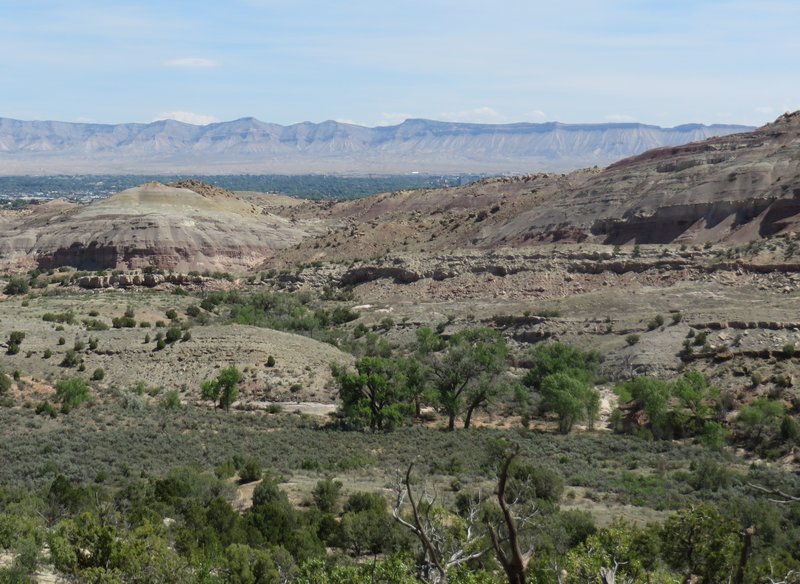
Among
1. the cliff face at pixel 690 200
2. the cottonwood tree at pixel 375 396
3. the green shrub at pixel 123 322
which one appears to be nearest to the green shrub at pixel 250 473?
the cottonwood tree at pixel 375 396

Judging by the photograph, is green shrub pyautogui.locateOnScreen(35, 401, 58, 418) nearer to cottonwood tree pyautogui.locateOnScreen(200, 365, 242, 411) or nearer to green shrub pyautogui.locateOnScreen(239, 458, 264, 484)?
cottonwood tree pyautogui.locateOnScreen(200, 365, 242, 411)

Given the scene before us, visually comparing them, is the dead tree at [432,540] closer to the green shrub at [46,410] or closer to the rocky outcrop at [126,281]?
the green shrub at [46,410]

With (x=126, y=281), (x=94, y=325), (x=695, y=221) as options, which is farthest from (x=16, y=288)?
(x=695, y=221)

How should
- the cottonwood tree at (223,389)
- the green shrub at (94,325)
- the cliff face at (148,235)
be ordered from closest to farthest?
the cottonwood tree at (223,389) → the green shrub at (94,325) → the cliff face at (148,235)

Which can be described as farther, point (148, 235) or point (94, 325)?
point (148, 235)

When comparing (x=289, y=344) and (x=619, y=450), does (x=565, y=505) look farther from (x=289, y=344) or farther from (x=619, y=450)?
(x=289, y=344)

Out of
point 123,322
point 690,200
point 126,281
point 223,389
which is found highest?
point 690,200

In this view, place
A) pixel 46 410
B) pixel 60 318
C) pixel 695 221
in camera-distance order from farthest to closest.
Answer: pixel 695 221
pixel 60 318
pixel 46 410


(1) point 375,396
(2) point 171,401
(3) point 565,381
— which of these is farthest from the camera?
(3) point 565,381

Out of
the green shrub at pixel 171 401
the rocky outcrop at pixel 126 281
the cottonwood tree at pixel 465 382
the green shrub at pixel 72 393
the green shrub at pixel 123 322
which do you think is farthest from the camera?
the rocky outcrop at pixel 126 281

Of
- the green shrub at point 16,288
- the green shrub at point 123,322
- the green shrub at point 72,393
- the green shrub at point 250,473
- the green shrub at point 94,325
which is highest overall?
the green shrub at point 250,473

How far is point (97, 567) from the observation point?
554 inches

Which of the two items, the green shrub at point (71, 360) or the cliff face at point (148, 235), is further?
the cliff face at point (148, 235)

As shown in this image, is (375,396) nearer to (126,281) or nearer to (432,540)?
(432,540)
